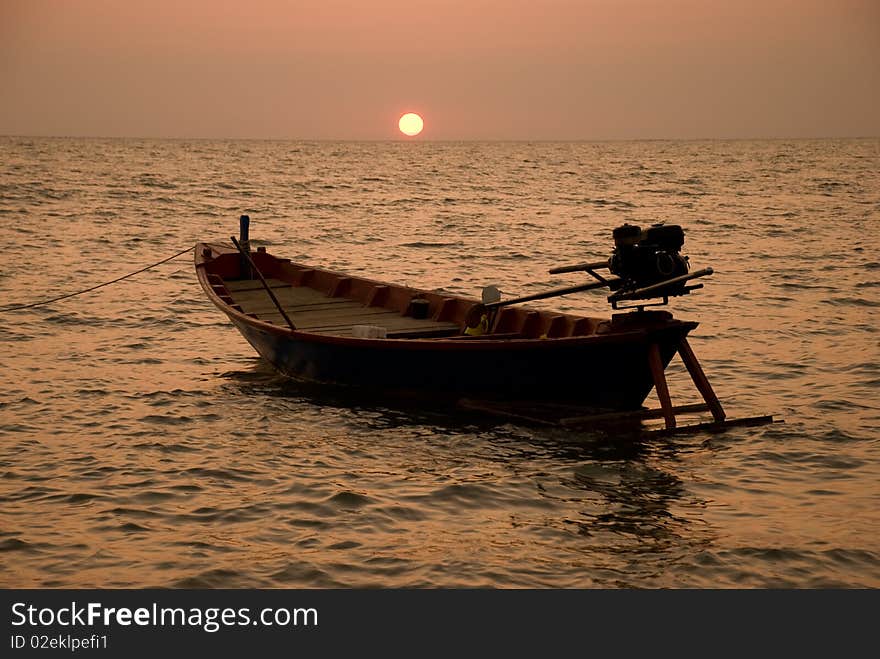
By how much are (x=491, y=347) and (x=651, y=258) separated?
75.2 inches

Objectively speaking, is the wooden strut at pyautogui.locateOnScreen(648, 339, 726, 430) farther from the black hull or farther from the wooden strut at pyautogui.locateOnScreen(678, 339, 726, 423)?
the black hull

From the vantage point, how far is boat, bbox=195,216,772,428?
11.4m

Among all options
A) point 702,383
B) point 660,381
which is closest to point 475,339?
point 660,381

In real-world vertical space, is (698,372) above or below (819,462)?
above

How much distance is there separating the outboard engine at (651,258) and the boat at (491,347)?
28mm

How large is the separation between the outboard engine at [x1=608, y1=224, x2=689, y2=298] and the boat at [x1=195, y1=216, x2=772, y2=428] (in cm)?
3

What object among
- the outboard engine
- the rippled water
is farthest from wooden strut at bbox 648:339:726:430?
the outboard engine

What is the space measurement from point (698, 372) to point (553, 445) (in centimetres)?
173

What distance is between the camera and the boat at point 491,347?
11.4 m

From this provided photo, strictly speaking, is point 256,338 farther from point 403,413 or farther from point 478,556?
point 478,556

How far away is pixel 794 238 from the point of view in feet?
120

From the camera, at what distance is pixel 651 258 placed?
11.1 metres
